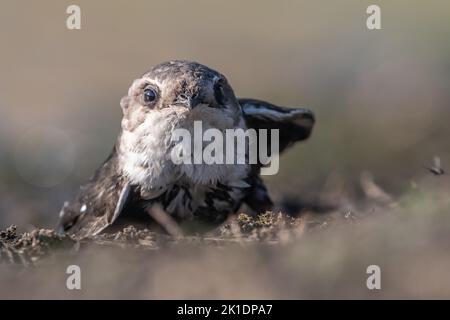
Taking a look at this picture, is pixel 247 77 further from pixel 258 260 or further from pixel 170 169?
pixel 258 260

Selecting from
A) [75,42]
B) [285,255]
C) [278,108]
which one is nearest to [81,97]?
[75,42]

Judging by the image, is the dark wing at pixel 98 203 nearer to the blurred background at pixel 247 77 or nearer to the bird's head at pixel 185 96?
the bird's head at pixel 185 96

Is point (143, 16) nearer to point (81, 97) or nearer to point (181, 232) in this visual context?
point (81, 97)

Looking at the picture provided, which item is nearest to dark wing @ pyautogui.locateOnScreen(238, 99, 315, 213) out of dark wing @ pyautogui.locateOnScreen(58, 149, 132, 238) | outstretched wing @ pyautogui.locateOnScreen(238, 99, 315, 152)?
outstretched wing @ pyautogui.locateOnScreen(238, 99, 315, 152)

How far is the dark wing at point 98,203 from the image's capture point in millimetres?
8320

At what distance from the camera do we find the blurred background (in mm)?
12367

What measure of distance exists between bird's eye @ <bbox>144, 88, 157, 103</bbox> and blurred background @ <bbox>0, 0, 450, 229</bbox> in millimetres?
2391

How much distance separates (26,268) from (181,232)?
1471 mm

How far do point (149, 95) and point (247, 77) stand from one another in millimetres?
11928

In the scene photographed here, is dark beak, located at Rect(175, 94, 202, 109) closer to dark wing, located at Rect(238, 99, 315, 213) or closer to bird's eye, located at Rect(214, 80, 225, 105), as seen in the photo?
bird's eye, located at Rect(214, 80, 225, 105)

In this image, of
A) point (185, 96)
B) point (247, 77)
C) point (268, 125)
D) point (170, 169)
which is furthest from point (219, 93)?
point (247, 77)

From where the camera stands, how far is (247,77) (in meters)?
20.1

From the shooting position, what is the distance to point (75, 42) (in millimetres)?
23312
